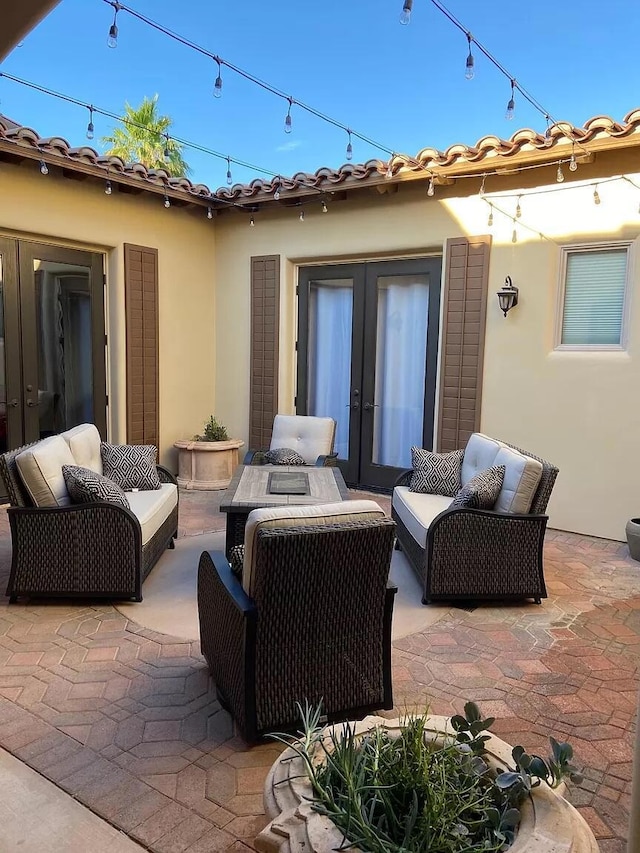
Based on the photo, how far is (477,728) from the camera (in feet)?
5.32

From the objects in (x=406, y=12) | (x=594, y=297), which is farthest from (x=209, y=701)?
(x=594, y=297)

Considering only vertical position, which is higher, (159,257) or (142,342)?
(159,257)

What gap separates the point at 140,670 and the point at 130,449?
2.32 metres

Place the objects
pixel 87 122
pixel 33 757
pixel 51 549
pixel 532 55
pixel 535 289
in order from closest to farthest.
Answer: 1. pixel 33 757
2. pixel 51 549
3. pixel 532 55
4. pixel 87 122
5. pixel 535 289

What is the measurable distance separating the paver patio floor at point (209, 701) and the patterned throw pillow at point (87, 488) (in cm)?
67

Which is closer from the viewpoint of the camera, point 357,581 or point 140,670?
point 357,581

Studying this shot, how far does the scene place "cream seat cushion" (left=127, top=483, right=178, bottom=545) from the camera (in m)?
4.10

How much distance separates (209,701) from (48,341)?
4.74 metres

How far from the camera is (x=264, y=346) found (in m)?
7.51

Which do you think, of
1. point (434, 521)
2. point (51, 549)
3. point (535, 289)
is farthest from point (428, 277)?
point (51, 549)

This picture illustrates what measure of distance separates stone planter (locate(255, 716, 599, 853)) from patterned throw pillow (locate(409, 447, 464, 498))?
3541mm

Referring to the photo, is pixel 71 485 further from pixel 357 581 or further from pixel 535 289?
pixel 535 289

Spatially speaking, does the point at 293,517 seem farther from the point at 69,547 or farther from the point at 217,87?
the point at 217,87

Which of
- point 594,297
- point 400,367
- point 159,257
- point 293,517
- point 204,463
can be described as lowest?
point 204,463
